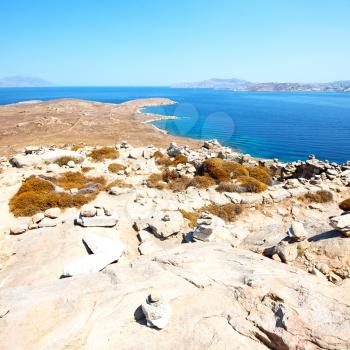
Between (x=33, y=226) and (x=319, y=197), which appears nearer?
(x=33, y=226)

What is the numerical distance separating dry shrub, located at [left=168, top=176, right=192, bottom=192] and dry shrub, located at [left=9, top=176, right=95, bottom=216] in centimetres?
534

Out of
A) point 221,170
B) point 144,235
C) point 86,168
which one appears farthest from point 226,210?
point 86,168

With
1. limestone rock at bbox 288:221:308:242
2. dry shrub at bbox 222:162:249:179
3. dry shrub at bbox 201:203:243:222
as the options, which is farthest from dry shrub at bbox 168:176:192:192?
limestone rock at bbox 288:221:308:242

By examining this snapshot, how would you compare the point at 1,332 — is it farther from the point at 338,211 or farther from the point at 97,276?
the point at 338,211

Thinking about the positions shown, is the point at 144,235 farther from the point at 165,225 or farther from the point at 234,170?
the point at 234,170

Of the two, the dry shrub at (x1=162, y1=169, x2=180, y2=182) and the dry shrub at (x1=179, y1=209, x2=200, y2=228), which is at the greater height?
the dry shrub at (x1=162, y1=169, x2=180, y2=182)

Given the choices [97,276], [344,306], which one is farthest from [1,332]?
[344,306]

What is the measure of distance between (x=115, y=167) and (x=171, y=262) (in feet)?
47.4

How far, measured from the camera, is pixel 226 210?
1549 cm

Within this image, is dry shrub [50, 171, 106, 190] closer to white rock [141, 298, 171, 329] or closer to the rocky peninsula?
the rocky peninsula

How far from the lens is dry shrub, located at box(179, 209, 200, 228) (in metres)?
A: 14.3

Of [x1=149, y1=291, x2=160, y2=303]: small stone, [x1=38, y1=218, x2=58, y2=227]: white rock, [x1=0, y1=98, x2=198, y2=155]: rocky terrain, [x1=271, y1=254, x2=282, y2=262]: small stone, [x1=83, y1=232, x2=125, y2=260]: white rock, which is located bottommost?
[x1=0, y1=98, x2=198, y2=155]: rocky terrain

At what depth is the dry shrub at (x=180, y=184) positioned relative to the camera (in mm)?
18752

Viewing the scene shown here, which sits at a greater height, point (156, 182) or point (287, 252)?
point (287, 252)
